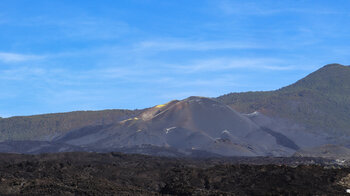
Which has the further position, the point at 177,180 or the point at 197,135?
the point at 197,135

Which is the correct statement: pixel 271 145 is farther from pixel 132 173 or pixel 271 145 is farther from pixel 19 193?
pixel 19 193

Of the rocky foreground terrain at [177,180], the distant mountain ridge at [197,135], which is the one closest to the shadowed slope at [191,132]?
the distant mountain ridge at [197,135]

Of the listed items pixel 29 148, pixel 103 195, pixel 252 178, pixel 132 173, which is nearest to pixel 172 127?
pixel 29 148

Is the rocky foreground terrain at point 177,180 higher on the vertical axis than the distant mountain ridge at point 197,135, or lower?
lower

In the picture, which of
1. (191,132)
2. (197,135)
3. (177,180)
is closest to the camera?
(177,180)

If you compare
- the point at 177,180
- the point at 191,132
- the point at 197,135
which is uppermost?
the point at 191,132

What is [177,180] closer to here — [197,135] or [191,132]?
[197,135]

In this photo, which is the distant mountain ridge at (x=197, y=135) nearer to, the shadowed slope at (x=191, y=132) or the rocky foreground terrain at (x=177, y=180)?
the shadowed slope at (x=191, y=132)

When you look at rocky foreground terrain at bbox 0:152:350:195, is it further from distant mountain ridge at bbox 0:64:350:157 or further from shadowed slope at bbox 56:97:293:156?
shadowed slope at bbox 56:97:293:156

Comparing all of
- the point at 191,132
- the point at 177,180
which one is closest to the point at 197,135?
the point at 191,132

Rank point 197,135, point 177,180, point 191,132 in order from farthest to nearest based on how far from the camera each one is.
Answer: point 191,132
point 197,135
point 177,180

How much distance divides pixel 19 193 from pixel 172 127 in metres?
127

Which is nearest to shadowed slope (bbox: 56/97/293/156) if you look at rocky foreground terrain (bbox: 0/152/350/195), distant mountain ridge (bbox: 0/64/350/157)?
distant mountain ridge (bbox: 0/64/350/157)

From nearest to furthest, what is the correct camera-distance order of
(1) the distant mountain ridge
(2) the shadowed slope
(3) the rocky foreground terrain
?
(3) the rocky foreground terrain, (1) the distant mountain ridge, (2) the shadowed slope
